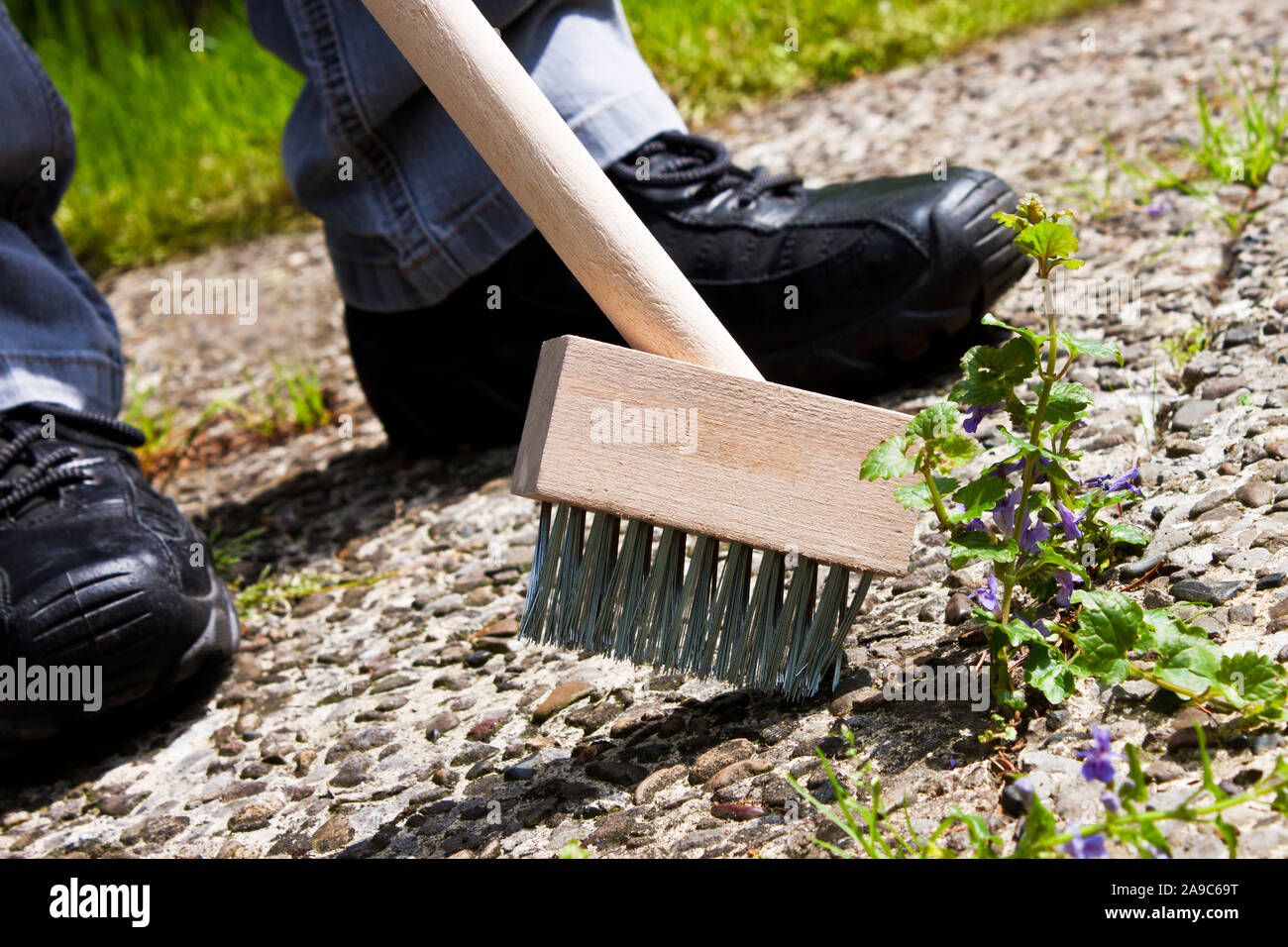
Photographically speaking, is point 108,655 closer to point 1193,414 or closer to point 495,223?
point 495,223

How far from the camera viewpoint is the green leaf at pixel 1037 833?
36.2 inches

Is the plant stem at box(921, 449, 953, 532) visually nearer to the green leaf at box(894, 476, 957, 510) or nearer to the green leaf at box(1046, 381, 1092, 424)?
the green leaf at box(894, 476, 957, 510)

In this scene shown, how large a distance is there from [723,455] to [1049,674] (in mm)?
393

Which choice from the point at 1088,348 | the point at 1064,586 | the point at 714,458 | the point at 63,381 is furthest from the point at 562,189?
the point at 63,381

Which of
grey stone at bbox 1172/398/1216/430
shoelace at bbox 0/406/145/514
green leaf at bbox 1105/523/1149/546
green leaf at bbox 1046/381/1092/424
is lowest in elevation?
shoelace at bbox 0/406/145/514

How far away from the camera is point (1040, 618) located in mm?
1209

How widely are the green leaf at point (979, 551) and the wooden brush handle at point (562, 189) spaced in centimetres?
30

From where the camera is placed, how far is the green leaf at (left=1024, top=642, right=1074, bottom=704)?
41.9 inches

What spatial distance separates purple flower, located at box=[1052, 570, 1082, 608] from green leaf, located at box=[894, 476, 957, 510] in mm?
161

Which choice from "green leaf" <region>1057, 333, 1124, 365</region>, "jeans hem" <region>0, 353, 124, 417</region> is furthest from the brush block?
"jeans hem" <region>0, 353, 124, 417</region>

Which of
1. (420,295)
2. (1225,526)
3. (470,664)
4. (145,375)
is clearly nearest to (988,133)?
(420,295)

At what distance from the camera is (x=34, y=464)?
5.80 ft

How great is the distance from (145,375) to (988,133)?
7.72 feet
